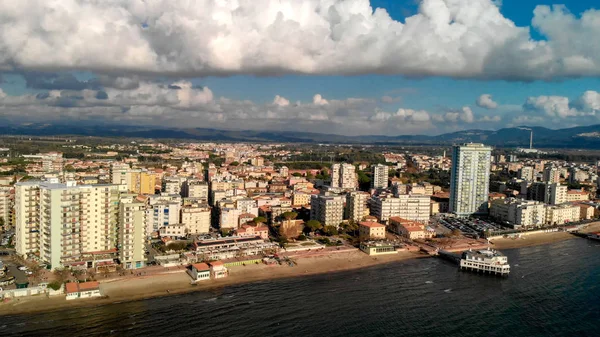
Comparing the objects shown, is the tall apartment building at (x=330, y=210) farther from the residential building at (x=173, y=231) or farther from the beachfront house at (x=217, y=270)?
the beachfront house at (x=217, y=270)

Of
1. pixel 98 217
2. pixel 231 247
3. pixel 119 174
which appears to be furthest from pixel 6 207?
pixel 231 247

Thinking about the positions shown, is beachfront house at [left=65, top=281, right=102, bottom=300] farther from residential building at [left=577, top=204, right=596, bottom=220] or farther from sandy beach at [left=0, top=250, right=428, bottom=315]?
residential building at [left=577, top=204, right=596, bottom=220]

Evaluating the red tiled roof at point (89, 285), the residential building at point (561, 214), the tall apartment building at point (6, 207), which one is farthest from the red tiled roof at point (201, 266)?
the residential building at point (561, 214)

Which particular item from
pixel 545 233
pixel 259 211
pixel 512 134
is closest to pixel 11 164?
pixel 259 211

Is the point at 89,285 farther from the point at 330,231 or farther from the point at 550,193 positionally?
the point at 550,193

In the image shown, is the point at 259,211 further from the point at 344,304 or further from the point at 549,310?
the point at 549,310
